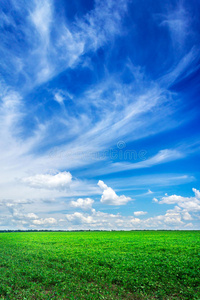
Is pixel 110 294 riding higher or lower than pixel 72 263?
lower

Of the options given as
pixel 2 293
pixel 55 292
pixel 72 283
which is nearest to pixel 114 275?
pixel 72 283

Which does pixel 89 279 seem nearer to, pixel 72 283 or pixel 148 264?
pixel 72 283

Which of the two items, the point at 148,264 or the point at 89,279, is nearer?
the point at 89,279

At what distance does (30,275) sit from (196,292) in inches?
486

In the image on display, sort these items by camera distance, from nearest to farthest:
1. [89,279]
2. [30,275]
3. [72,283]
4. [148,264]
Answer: [72,283]
[89,279]
[30,275]
[148,264]

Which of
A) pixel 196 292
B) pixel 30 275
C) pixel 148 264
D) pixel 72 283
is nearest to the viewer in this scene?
pixel 196 292

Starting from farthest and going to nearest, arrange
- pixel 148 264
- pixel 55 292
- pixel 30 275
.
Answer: pixel 148 264 → pixel 30 275 → pixel 55 292

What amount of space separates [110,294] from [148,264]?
264 inches

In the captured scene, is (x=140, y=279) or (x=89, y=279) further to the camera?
(x=89, y=279)

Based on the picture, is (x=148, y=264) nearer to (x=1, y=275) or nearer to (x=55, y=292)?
(x=55, y=292)

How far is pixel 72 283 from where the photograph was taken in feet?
47.7

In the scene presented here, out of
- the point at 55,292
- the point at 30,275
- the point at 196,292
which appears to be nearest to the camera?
the point at 196,292

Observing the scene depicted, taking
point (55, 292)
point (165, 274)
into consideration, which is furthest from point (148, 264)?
point (55, 292)

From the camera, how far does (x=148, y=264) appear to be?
18.1 metres
